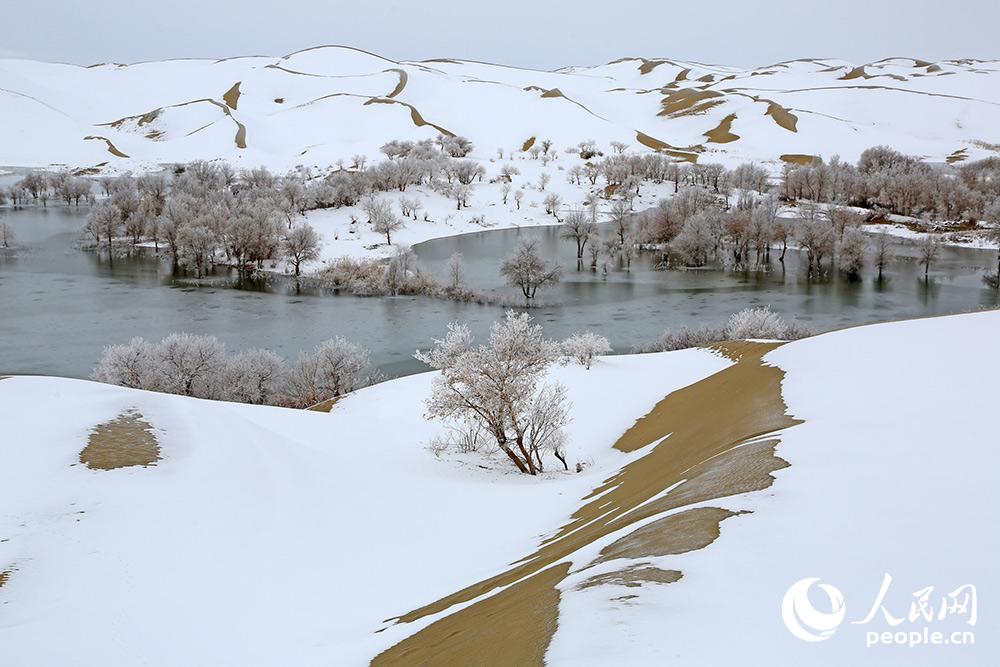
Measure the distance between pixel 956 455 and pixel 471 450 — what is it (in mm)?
12161

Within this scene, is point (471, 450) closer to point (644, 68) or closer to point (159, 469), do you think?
point (159, 469)

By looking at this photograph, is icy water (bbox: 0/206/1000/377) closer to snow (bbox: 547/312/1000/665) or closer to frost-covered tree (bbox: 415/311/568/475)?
frost-covered tree (bbox: 415/311/568/475)

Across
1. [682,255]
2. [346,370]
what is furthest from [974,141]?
[346,370]

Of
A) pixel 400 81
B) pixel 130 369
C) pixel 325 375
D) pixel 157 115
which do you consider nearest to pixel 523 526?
pixel 325 375

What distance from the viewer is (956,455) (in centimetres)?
715

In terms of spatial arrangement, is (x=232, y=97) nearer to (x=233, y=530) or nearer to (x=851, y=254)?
(x=851, y=254)

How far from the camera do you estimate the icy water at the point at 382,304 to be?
3266 cm

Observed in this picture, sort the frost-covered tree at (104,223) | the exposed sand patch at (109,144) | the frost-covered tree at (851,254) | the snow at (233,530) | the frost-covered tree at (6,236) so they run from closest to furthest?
the snow at (233,530) < the frost-covered tree at (851,254) < the frost-covered tree at (6,236) < the frost-covered tree at (104,223) < the exposed sand patch at (109,144)

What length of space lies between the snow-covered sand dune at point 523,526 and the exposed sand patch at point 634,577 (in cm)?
3

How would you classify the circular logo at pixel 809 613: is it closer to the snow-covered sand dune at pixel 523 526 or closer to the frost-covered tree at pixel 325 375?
the snow-covered sand dune at pixel 523 526

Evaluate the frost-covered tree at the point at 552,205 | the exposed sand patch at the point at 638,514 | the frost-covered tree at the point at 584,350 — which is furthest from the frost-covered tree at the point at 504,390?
the frost-covered tree at the point at 552,205

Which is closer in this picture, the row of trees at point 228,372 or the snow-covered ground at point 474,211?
the row of trees at point 228,372

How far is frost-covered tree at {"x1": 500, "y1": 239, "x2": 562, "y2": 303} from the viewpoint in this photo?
41.5 metres

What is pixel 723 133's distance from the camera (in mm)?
107562
